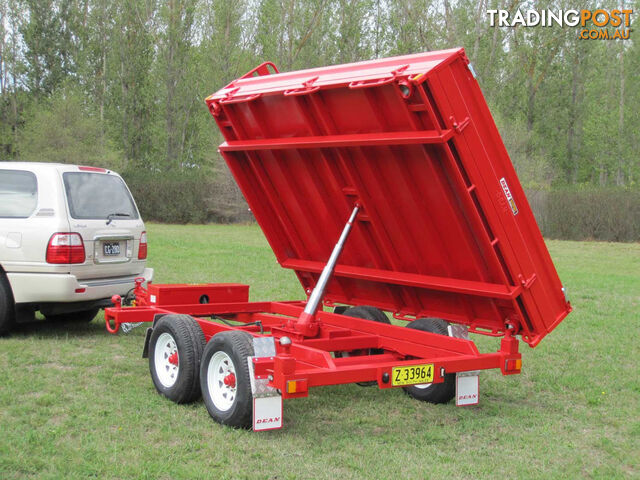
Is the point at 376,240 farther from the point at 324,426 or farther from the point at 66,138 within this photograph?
the point at 66,138

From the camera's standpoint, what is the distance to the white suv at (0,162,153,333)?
8.58 meters

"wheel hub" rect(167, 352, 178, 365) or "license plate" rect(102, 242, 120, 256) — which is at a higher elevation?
"license plate" rect(102, 242, 120, 256)

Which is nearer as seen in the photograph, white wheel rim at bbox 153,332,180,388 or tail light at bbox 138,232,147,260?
white wheel rim at bbox 153,332,180,388

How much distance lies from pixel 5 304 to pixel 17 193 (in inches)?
53.2

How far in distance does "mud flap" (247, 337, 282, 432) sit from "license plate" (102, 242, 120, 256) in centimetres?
414

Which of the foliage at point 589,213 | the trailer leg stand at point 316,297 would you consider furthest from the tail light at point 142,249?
the foliage at point 589,213

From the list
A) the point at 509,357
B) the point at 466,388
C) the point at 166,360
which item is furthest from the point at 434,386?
the point at 166,360

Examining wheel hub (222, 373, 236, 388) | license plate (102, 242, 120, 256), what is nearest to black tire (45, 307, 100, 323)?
license plate (102, 242, 120, 256)

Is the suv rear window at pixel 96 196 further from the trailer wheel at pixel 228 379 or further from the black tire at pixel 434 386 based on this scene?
the black tire at pixel 434 386

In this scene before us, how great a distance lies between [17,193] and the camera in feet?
29.4

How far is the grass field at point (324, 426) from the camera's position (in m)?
5.07

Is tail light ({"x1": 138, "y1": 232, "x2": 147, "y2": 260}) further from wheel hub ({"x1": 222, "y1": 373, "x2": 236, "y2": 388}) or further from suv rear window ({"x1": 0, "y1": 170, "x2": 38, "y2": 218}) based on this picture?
wheel hub ({"x1": 222, "y1": 373, "x2": 236, "y2": 388})

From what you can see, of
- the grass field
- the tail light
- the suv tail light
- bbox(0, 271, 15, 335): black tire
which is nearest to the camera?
the grass field

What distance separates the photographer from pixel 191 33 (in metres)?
47.3
